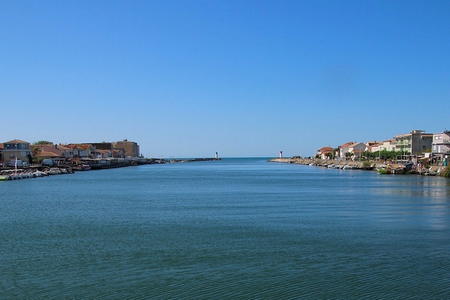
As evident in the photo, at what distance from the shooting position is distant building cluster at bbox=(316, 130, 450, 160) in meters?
80.8

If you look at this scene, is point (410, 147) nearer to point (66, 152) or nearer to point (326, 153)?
point (326, 153)

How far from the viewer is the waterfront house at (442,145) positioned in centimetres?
7950

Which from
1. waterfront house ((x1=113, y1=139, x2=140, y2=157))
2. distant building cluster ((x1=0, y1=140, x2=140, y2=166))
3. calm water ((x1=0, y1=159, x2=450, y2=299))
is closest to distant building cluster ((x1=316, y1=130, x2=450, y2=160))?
calm water ((x1=0, y1=159, x2=450, y2=299))

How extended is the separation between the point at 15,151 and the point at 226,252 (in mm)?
86948

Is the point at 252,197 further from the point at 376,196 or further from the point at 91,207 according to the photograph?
the point at 91,207

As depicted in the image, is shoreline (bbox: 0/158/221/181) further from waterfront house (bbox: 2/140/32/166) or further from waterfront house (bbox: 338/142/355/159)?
waterfront house (bbox: 338/142/355/159)

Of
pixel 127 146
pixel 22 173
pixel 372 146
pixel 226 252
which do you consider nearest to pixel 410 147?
pixel 372 146

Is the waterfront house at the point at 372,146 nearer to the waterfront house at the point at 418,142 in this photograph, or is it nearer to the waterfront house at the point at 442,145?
the waterfront house at the point at 418,142

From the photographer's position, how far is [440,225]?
24562 mm

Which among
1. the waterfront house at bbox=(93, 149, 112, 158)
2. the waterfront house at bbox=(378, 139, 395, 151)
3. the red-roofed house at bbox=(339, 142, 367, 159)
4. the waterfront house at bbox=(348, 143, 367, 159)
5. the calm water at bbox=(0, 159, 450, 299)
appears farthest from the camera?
the waterfront house at bbox=(93, 149, 112, 158)

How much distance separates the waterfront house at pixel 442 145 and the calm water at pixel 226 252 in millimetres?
51150

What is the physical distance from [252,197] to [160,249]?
71.6 feet

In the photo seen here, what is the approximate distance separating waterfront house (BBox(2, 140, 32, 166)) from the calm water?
66983 mm

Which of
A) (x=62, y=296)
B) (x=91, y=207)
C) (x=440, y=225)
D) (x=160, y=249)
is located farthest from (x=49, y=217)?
(x=440, y=225)
